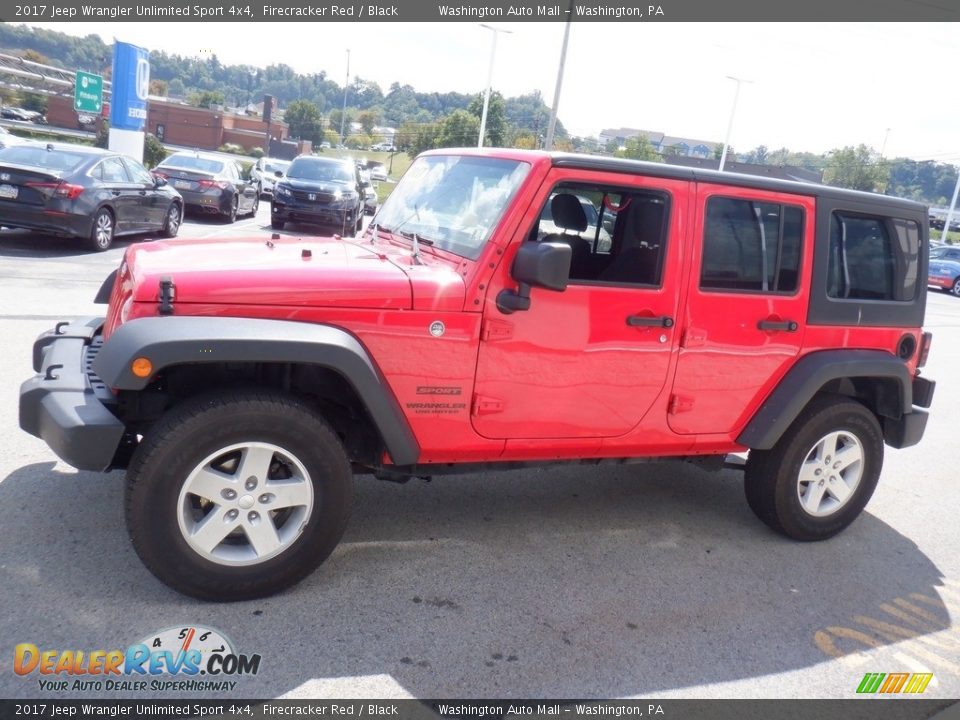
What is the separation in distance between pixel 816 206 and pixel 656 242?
106cm

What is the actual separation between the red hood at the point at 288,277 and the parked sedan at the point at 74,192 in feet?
27.1

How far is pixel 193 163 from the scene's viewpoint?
709 inches

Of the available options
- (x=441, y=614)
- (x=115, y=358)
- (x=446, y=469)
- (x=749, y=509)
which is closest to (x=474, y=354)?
(x=446, y=469)

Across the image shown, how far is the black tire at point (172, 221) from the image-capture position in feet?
45.4

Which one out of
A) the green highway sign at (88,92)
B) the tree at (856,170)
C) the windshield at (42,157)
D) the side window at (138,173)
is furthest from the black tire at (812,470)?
the tree at (856,170)

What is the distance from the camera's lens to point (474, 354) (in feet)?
11.8

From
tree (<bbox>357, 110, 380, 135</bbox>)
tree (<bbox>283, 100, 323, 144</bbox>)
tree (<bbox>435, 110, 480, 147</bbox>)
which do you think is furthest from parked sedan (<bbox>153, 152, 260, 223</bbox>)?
tree (<bbox>357, 110, 380, 135</bbox>)

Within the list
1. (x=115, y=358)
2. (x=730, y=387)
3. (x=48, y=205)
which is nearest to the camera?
(x=115, y=358)

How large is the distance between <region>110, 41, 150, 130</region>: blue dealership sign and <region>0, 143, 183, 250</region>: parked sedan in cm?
913

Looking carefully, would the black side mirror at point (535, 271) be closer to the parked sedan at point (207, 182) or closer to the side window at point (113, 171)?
the side window at point (113, 171)

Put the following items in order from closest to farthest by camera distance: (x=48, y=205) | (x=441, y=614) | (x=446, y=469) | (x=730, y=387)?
(x=441, y=614) → (x=446, y=469) → (x=730, y=387) → (x=48, y=205)

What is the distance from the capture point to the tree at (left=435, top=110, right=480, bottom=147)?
43.7 m

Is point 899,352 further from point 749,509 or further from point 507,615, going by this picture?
point 507,615

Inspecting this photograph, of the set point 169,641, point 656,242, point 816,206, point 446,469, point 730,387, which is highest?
point 816,206
